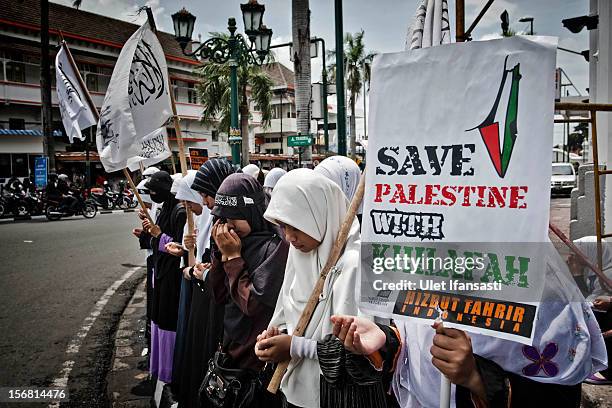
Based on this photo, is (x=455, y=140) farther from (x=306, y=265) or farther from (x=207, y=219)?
(x=207, y=219)

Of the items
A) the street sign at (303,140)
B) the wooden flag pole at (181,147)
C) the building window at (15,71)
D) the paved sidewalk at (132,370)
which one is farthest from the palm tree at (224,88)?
the wooden flag pole at (181,147)

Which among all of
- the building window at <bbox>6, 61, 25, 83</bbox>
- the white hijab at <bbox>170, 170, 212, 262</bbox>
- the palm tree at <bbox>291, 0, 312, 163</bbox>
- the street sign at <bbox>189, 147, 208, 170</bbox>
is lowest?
the white hijab at <bbox>170, 170, 212, 262</bbox>

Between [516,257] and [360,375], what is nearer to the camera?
[516,257]

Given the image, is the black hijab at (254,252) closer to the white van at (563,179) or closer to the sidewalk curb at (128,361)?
the sidewalk curb at (128,361)

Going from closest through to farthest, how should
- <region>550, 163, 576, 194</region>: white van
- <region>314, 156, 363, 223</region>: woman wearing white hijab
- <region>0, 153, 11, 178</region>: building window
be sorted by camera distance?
<region>314, 156, 363, 223</region>: woman wearing white hijab
<region>550, 163, 576, 194</region>: white van
<region>0, 153, 11, 178</region>: building window

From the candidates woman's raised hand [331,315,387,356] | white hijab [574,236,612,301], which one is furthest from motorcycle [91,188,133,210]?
woman's raised hand [331,315,387,356]

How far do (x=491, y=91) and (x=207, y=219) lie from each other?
2685 mm

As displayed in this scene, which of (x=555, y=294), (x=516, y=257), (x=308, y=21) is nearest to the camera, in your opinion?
(x=516, y=257)

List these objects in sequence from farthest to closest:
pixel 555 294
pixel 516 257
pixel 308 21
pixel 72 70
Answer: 1. pixel 308 21
2. pixel 72 70
3. pixel 555 294
4. pixel 516 257

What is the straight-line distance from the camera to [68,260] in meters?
9.27

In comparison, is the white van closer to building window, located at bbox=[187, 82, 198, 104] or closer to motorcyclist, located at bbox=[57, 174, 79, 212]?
motorcyclist, located at bbox=[57, 174, 79, 212]

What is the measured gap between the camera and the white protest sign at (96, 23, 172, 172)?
12.0ft

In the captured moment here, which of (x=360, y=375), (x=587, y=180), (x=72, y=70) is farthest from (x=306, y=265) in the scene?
(x=587, y=180)

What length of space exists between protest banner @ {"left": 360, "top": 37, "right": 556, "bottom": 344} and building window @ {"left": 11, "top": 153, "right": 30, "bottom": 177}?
28.1 m
